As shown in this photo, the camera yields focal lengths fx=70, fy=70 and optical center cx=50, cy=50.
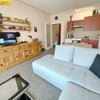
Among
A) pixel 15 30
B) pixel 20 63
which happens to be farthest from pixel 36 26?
pixel 20 63

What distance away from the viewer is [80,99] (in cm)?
90

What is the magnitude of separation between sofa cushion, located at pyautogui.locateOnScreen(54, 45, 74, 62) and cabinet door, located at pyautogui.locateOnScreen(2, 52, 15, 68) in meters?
1.71

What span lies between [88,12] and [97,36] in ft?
5.02

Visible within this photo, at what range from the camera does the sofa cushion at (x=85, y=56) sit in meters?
1.60

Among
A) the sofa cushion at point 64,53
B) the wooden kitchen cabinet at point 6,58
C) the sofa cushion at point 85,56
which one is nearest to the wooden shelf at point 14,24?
the wooden kitchen cabinet at point 6,58

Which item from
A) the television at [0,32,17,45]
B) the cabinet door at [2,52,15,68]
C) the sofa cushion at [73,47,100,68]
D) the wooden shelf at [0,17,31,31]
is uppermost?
the wooden shelf at [0,17,31,31]

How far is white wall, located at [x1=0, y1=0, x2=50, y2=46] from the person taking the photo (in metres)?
2.80

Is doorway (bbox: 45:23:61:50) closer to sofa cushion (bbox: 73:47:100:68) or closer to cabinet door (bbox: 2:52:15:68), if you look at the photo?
cabinet door (bbox: 2:52:15:68)

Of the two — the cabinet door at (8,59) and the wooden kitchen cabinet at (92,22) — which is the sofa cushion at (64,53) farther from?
the wooden kitchen cabinet at (92,22)

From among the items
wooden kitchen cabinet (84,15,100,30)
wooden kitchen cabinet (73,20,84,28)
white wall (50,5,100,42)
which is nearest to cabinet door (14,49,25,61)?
white wall (50,5,100,42)

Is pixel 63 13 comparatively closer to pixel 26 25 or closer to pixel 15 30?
pixel 26 25

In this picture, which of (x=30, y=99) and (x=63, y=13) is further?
(x=63, y=13)

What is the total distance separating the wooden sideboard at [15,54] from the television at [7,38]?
0.39 metres

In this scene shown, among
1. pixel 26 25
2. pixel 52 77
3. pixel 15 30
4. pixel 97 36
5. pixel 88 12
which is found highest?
pixel 88 12
